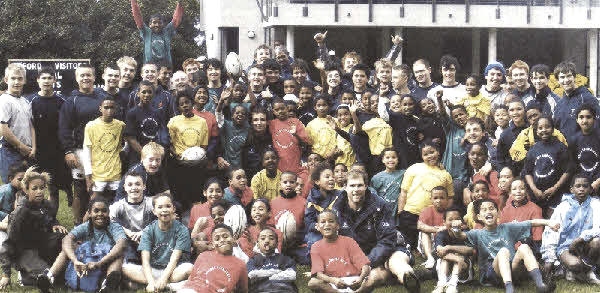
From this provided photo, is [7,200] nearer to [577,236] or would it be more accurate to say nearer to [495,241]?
[495,241]

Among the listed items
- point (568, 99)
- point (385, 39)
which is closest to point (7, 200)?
point (568, 99)

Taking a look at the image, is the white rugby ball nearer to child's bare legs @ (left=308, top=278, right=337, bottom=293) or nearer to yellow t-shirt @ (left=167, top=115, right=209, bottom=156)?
yellow t-shirt @ (left=167, top=115, right=209, bottom=156)

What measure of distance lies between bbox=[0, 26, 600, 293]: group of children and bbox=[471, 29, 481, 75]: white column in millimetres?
21472

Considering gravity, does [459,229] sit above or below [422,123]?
below

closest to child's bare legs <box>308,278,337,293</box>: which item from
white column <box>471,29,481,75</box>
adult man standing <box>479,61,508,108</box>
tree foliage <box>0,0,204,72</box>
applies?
adult man standing <box>479,61,508,108</box>

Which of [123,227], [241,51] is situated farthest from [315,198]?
[241,51]

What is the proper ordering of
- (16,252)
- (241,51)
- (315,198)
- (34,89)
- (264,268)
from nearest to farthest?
(264,268) < (16,252) < (315,198) < (34,89) < (241,51)

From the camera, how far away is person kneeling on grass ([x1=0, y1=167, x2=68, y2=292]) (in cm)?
769

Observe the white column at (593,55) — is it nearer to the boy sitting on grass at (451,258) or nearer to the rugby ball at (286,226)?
the rugby ball at (286,226)

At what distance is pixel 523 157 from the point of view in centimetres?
867

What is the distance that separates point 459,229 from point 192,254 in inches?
97.0

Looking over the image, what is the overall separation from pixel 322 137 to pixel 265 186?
983 mm

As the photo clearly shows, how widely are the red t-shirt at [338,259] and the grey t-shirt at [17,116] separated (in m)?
3.71

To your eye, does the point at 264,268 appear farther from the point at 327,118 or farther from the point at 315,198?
the point at 327,118
